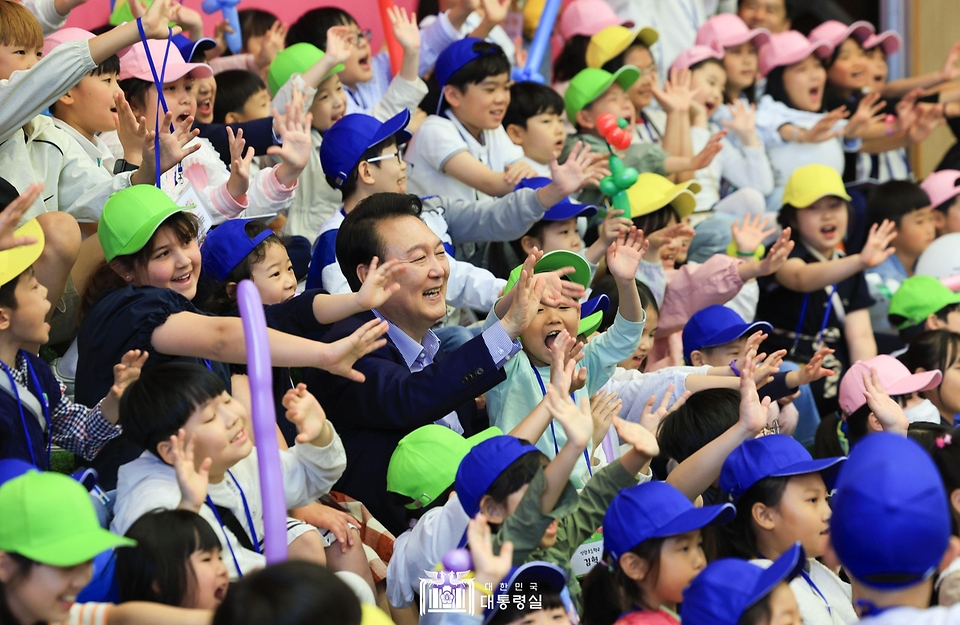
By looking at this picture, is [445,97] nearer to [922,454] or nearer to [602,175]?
[602,175]

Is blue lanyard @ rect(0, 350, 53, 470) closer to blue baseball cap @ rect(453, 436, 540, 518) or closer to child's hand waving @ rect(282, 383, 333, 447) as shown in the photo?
child's hand waving @ rect(282, 383, 333, 447)

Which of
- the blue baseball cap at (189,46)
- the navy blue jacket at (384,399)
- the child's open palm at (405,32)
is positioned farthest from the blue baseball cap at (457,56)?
the navy blue jacket at (384,399)

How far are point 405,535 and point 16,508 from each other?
3.06ft

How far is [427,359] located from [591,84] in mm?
2249

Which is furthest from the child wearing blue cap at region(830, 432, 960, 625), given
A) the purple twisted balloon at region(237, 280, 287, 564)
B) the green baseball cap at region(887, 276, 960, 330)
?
the green baseball cap at region(887, 276, 960, 330)

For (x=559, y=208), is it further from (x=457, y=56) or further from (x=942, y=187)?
(x=942, y=187)

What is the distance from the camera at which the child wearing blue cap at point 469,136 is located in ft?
14.3

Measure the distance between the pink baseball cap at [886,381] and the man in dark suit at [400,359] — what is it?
123 cm

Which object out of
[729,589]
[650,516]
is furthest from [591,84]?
[729,589]

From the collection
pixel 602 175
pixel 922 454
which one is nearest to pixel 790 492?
pixel 922 454

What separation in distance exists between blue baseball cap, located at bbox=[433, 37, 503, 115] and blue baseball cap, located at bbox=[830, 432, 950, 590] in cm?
282

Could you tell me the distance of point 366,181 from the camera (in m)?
3.83

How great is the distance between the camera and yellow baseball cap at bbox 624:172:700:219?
14.6ft

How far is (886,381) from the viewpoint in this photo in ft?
12.3
